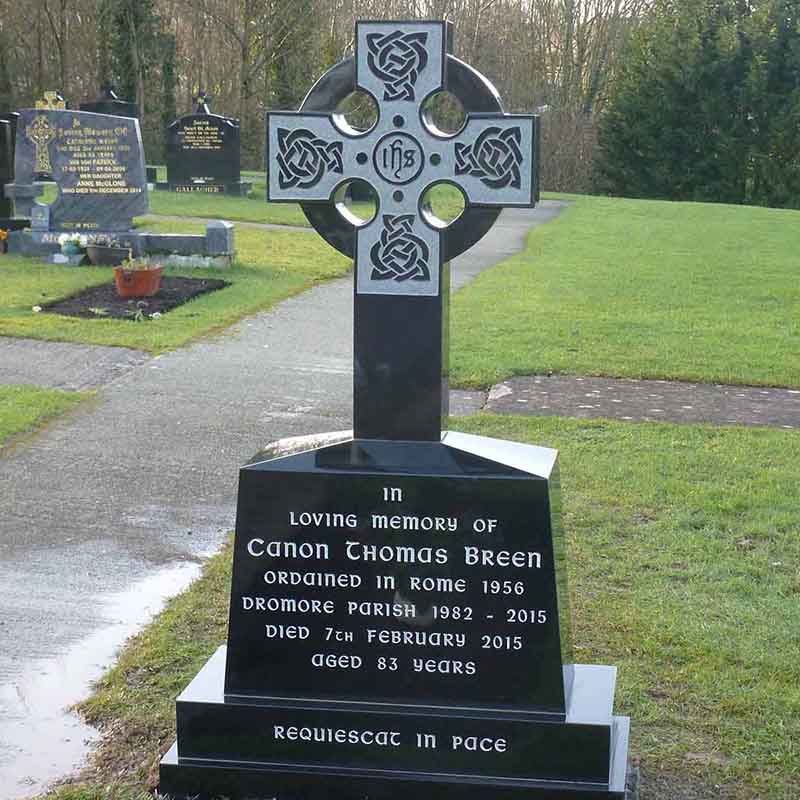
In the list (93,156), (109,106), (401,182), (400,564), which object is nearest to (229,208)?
(109,106)

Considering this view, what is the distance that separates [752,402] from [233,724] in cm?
569

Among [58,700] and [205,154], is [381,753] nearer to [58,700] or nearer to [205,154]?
[58,700]

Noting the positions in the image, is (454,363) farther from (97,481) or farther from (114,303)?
(114,303)

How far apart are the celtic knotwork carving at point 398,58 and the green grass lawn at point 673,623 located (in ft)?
6.87

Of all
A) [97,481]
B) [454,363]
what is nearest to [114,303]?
[454,363]

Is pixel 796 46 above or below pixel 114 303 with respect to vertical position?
above

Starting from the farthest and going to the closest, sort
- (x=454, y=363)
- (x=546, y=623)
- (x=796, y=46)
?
(x=796, y=46)
(x=454, y=363)
(x=546, y=623)

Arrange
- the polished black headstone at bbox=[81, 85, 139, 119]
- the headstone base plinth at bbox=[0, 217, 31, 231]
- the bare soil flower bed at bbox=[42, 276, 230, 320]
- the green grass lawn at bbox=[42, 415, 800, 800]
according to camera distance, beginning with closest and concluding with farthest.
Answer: the green grass lawn at bbox=[42, 415, 800, 800] < the bare soil flower bed at bbox=[42, 276, 230, 320] < the headstone base plinth at bbox=[0, 217, 31, 231] < the polished black headstone at bbox=[81, 85, 139, 119]

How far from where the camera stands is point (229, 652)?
381cm

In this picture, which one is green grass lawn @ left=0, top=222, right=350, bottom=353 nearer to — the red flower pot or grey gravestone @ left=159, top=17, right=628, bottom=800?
the red flower pot

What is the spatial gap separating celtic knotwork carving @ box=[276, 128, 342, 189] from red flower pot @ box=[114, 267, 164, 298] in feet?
29.5

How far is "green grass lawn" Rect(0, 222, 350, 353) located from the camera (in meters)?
10.8

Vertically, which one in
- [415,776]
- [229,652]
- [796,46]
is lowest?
[415,776]

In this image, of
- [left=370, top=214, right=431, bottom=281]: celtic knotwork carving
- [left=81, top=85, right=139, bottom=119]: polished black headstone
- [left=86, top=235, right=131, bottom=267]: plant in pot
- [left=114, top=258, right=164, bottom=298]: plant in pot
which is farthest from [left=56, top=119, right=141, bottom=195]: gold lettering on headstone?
[left=370, top=214, right=431, bottom=281]: celtic knotwork carving
